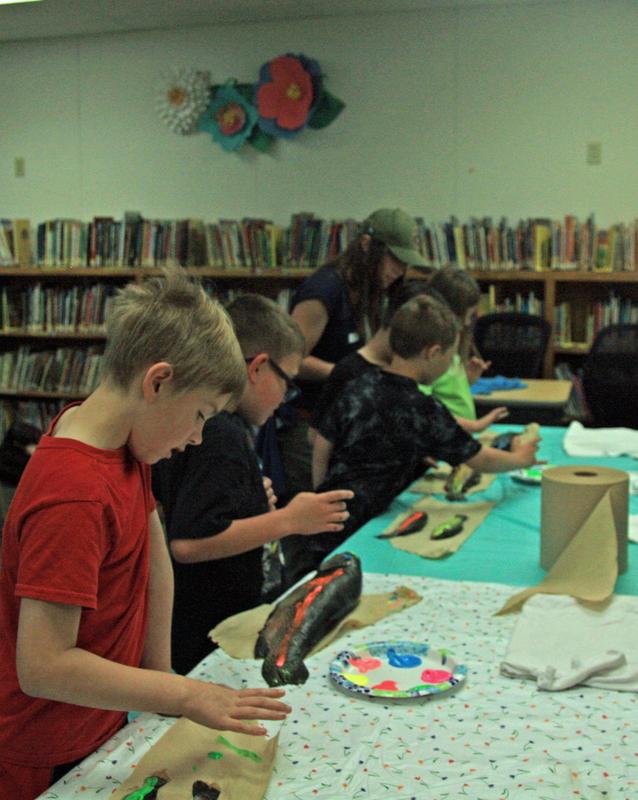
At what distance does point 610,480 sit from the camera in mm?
1950

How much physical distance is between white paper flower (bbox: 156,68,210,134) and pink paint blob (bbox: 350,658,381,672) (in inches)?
204

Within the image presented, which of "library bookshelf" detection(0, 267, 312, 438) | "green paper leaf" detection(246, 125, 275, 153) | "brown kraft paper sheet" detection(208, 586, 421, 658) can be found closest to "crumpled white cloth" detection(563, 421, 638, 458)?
"brown kraft paper sheet" detection(208, 586, 421, 658)

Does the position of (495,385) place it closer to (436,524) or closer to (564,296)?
(564,296)

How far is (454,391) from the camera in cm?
348

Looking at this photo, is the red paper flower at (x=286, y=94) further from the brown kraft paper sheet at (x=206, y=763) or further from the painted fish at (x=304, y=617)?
the brown kraft paper sheet at (x=206, y=763)

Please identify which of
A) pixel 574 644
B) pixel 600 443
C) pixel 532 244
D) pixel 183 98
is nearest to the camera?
pixel 574 644

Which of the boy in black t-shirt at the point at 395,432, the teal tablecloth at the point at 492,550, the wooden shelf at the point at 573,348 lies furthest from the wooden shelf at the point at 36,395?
the teal tablecloth at the point at 492,550

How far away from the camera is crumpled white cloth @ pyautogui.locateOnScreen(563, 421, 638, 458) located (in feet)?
9.97

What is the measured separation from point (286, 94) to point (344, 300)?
299 cm

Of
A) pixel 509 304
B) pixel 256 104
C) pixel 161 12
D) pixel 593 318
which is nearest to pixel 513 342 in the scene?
pixel 509 304

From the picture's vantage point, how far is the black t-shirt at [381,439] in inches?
98.3

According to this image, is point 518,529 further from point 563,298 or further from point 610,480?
point 563,298

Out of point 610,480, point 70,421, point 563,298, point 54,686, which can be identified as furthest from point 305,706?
point 563,298

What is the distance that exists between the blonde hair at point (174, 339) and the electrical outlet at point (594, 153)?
15.5 feet
